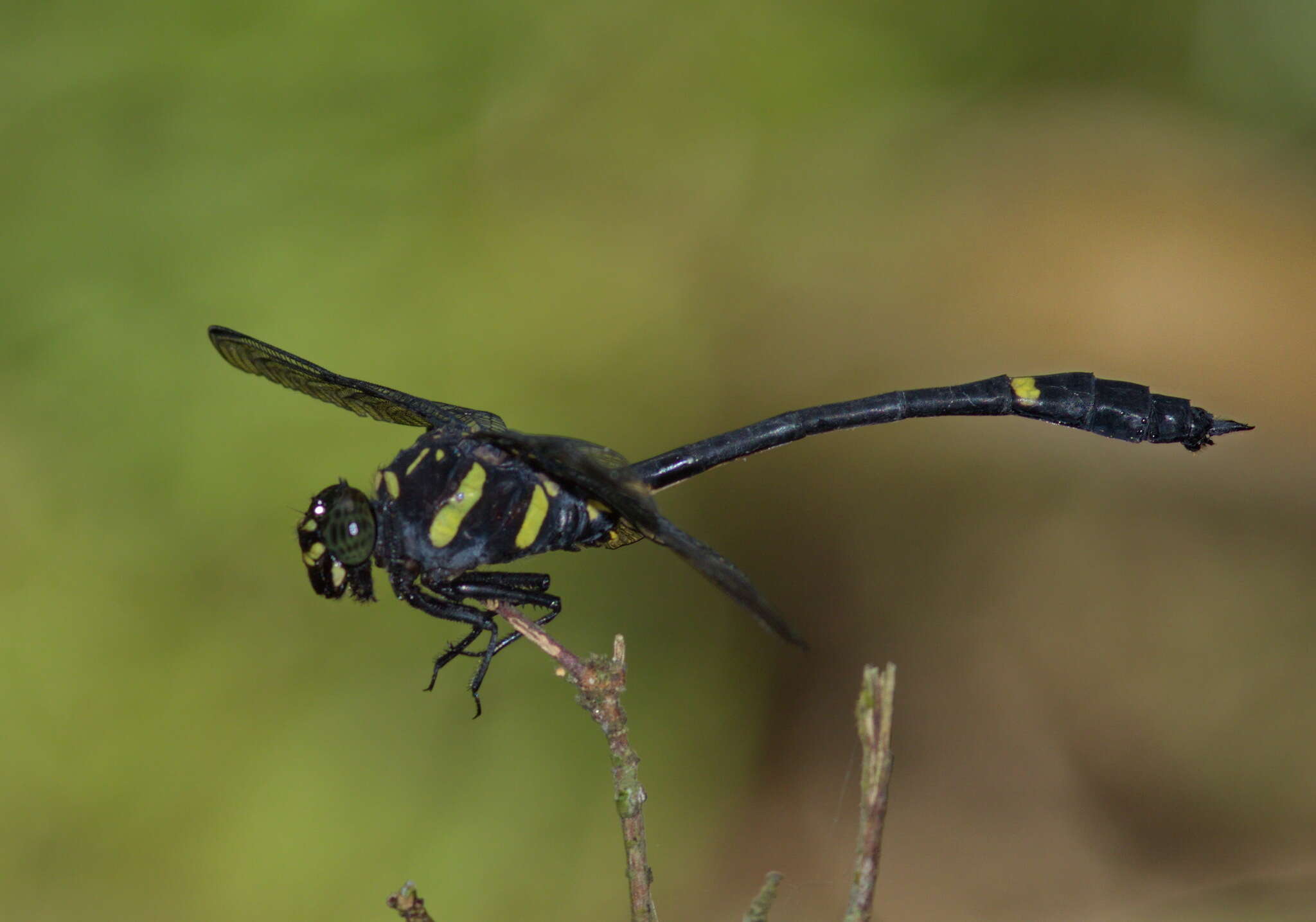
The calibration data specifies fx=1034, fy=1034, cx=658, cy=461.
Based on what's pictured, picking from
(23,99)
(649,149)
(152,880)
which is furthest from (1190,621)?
(23,99)

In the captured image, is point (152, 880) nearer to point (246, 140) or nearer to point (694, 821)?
point (694, 821)

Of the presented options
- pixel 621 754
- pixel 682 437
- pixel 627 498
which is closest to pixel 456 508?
pixel 627 498

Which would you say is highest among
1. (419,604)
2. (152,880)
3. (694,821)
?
(419,604)

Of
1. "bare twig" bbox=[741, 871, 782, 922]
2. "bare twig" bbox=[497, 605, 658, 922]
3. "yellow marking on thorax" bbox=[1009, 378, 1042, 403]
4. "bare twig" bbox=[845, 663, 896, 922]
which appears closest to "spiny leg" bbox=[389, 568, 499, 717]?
"bare twig" bbox=[497, 605, 658, 922]

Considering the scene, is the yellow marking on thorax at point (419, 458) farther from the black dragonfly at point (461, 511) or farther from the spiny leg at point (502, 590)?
the spiny leg at point (502, 590)

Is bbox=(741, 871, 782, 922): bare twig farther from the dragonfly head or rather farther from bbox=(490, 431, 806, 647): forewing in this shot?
the dragonfly head

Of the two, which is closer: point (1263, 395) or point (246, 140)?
point (246, 140)
